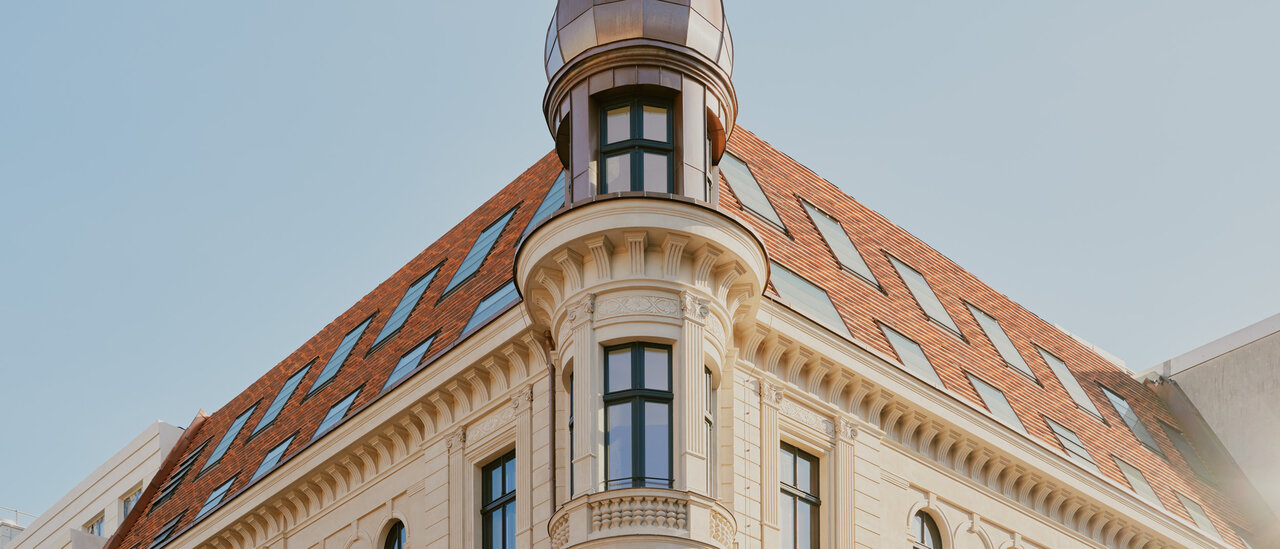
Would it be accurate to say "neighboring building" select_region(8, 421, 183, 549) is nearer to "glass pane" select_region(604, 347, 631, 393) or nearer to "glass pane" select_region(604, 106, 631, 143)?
"glass pane" select_region(604, 106, 631, 143)

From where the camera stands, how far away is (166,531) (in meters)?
45.2

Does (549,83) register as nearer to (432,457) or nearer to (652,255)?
(652,255)

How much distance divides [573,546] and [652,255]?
4827mm

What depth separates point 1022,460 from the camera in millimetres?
36406

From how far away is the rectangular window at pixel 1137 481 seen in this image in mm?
41438

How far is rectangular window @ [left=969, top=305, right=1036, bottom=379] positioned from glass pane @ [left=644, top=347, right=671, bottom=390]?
1481 centimetres

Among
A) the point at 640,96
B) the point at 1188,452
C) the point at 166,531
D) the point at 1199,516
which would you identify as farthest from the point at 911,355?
the point at 166,531

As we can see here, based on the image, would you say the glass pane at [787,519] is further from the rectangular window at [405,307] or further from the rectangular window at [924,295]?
the rectangular window at [405,307]

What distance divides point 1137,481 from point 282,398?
19708mm

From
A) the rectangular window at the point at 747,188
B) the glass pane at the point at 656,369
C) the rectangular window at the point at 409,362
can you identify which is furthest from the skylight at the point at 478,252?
the glass pane at the point at 656,369

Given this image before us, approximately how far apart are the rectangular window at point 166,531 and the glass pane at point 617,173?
1737 cm

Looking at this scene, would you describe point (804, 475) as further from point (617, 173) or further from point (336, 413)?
point (336, 413)

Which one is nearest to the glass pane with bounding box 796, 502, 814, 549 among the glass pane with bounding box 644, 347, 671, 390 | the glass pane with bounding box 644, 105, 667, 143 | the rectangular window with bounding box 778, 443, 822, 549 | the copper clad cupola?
the rectangular window with bounding box 778, 443, 822, 549

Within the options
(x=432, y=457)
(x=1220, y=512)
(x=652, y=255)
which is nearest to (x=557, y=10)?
(x=652, y=255)
